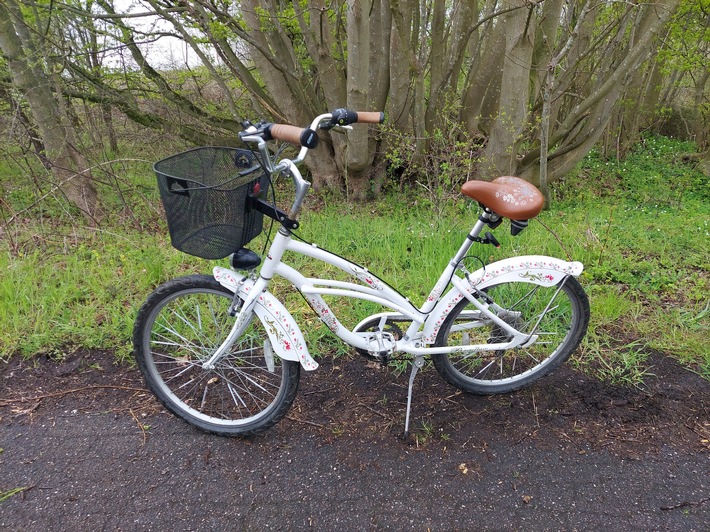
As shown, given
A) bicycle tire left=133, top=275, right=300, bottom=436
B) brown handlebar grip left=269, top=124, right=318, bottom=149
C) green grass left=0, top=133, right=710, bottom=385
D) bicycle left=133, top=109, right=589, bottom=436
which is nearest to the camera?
brown handlebar grip left=269, top=124, right=318, bottom=149

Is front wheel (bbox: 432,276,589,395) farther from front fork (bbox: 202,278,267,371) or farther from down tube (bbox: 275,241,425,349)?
front fork (bbox: 202,278,267,371)

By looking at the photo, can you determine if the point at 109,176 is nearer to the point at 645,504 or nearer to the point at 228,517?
the point at 228,517

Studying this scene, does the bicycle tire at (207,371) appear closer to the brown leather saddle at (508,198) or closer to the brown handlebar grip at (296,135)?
the brown handlebar grip at (296,135)

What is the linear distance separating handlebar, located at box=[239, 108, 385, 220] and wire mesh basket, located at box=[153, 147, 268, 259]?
9cm

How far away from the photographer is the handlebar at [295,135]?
4.82ft

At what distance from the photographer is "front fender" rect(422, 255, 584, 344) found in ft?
6.49

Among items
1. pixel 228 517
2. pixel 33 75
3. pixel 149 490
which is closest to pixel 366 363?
pixel 228 517

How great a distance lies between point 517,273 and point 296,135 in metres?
1.19

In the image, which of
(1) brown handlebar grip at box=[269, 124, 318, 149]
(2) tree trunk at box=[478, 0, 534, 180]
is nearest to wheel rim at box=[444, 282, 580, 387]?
(1) brown handlebar grip at box=[269, 124, 318, 149]

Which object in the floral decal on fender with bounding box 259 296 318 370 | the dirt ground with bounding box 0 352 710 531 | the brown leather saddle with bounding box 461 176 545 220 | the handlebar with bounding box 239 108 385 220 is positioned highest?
the handlebar with bounding box 239 108 385 220

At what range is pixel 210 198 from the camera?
1.56 meters

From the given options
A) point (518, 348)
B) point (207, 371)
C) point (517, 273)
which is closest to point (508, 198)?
point (517, 273)

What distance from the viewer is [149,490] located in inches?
72.1

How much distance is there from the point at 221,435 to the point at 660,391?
2.26 meters
